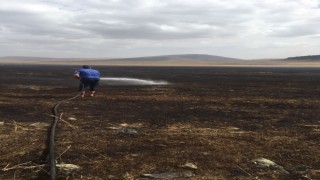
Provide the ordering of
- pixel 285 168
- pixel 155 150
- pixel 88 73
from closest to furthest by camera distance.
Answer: pixel 285 168 → pixel 155 150 → pixel 88 73

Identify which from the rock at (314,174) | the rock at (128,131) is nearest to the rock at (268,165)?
the rock at (314,174)

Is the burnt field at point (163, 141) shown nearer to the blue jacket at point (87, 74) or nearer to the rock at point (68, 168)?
the rock at point (68, 168)

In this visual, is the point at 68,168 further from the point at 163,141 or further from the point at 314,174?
the point at 314,174

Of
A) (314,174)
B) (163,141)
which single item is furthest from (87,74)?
(314,174)

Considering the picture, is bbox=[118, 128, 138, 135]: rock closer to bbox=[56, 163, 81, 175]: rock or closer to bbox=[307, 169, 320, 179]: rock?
bbox=[56, 163, 81, 175]: rock

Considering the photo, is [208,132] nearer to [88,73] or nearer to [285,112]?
[285,112]

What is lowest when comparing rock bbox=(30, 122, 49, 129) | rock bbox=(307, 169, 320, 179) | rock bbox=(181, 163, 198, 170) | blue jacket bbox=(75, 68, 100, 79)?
rock bbox=(30, 122, 49, 129)

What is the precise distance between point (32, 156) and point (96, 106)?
901cm

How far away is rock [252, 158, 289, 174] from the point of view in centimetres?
809

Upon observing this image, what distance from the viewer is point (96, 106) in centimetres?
1780

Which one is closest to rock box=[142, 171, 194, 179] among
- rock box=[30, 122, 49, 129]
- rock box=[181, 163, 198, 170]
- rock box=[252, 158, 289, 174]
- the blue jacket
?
rock box=[181, 163, 198, 170]

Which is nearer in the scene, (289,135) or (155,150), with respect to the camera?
(155,150)

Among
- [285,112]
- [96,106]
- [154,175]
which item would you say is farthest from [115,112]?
[154,175]

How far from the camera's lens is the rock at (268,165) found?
26.5 ft
